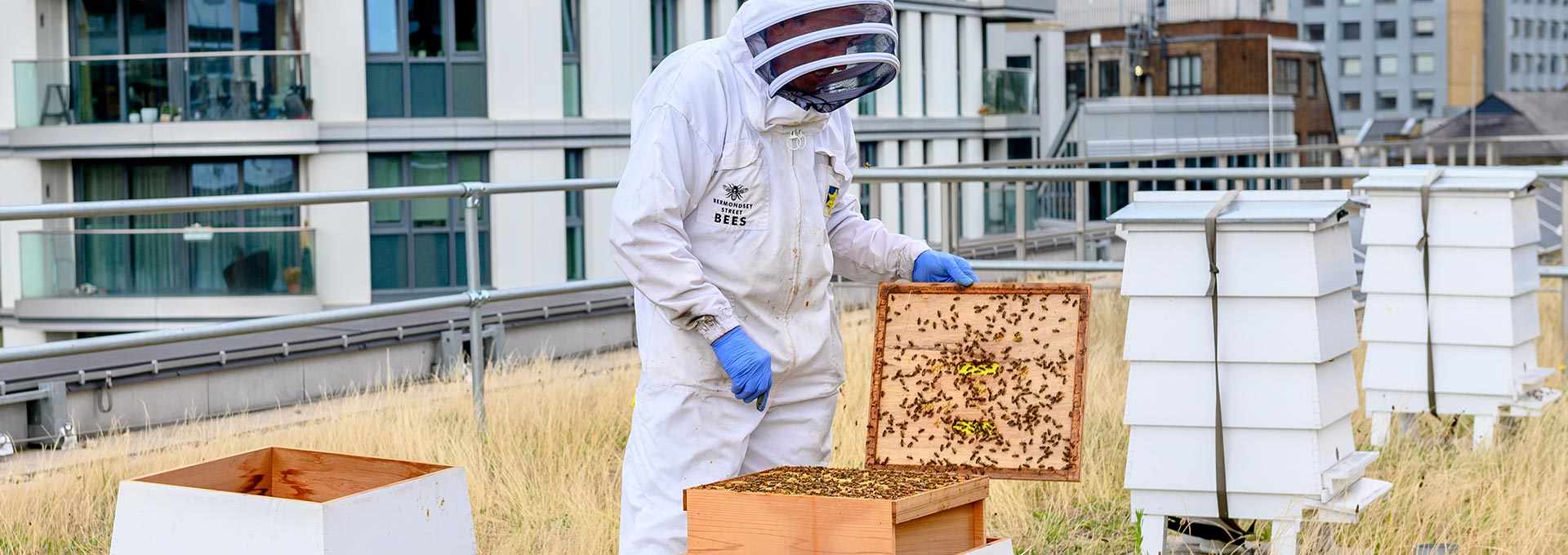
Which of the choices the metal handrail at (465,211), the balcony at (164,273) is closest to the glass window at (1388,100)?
the balcony at (164,273)

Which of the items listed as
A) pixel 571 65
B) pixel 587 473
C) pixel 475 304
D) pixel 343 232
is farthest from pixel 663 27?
pixel 587 473

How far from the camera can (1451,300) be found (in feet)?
22.9

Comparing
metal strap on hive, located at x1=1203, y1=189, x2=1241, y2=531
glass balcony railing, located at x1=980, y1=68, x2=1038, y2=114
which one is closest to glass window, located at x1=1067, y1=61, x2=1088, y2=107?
glass balcony railing, located at x1=980, y1=68, x2=1038, y2=114

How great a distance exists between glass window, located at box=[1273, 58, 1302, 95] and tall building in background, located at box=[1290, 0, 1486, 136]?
110ft

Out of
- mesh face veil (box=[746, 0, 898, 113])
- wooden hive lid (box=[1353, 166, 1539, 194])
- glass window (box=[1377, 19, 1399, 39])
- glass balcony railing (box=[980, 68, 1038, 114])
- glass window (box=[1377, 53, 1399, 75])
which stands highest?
glass window (box=[1377, 19, 1399, 39])

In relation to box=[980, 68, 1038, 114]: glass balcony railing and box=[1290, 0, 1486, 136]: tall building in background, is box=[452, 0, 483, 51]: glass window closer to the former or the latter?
box=[980, 68, 1038, 114]: glass balcony railing

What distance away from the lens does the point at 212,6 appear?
25438 millimetres

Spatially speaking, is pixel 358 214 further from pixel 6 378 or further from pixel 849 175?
pixel 849 175

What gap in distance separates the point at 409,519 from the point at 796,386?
1298mm

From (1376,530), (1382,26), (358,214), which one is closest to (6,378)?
(1376,530)

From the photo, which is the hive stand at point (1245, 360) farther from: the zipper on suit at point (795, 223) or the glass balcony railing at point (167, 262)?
the glass balcony railing at point (167, 262)

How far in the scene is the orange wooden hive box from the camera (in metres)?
3.08

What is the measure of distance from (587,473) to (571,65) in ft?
70.9

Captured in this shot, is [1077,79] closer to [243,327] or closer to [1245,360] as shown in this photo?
[243,327]
